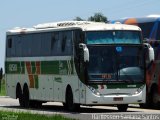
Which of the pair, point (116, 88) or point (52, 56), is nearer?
point (116, 88)

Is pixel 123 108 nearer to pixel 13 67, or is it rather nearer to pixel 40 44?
pixel 40 44

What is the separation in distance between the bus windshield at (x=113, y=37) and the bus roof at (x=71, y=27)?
159 mm

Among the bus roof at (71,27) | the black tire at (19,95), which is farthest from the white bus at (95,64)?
the black tire at (19,95)

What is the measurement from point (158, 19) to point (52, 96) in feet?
18.6

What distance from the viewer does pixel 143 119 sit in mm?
24906

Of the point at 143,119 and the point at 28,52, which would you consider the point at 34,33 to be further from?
the point at 143,119

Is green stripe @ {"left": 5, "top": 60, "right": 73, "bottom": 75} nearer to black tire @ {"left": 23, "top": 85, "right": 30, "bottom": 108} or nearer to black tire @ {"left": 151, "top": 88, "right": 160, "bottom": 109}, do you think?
black tire @ {"left": 23, "top": 85, "right": 30, "bottom": 108}

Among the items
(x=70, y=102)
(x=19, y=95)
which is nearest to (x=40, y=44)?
(x=19, y=95)

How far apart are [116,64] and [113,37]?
117 centimetres

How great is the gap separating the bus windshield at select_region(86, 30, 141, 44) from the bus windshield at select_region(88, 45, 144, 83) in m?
0.24

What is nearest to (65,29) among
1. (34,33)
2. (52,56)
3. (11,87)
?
(52,56)

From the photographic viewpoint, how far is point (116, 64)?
97.0ft

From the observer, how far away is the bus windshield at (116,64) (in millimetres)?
29391

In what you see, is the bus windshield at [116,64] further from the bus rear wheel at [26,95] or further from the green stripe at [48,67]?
the bus rear wheel at [26,95]
